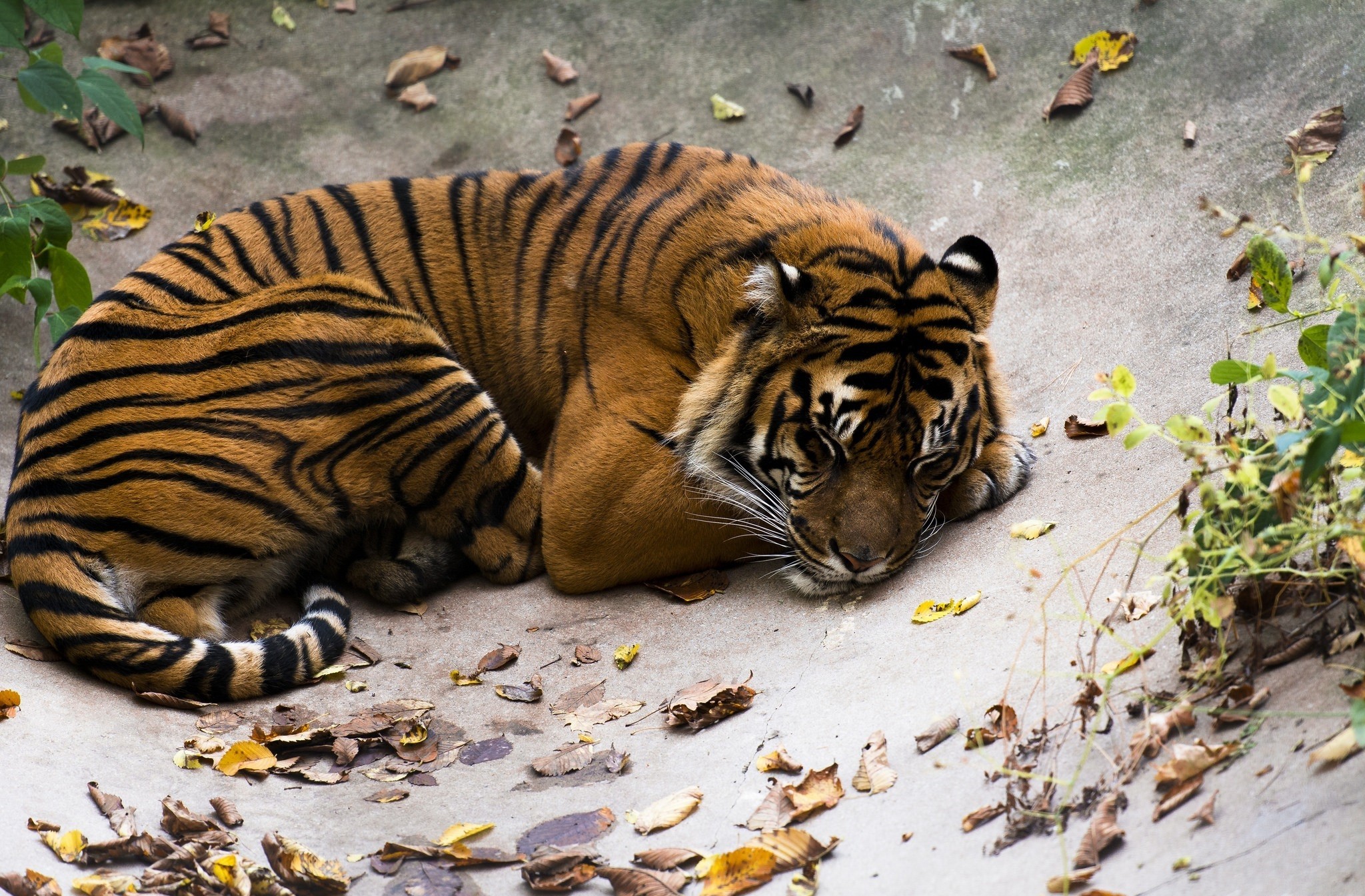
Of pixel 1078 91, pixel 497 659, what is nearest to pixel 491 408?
pixel 497 659

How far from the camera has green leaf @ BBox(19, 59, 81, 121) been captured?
3.78 m

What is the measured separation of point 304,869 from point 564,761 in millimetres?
717

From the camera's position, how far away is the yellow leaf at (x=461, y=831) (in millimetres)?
2605

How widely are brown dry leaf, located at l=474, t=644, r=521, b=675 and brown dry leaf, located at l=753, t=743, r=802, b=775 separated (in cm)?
112

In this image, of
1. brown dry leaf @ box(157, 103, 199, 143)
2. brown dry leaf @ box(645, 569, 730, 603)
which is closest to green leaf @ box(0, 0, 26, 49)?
brown dry leaf @ box(157, 103, 199, 143)

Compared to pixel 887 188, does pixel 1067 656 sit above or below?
below

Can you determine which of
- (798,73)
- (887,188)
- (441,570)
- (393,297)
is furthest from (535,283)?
(798,73)

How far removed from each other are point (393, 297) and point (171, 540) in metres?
1.13

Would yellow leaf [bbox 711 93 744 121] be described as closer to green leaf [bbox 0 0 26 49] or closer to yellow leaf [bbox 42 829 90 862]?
green leaf [bbox 0 0 26 49]

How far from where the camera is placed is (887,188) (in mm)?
5336

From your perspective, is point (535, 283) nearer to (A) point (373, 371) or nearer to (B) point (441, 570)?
(A) point (373, 371)

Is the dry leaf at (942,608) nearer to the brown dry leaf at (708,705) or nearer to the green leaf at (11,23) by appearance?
the brown dry leaf at (708,705)

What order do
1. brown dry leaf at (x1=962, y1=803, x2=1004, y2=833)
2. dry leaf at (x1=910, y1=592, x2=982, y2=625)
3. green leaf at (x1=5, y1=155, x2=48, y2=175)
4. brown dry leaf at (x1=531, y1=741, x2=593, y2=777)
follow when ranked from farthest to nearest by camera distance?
green leaf at (x1=5, y1=155, x2=48, y2=175)
dry leaf at (x1=910, y1=592, x2=982, y2=625)
brown dry leaf at (x1=531, y1=741, x2=593, y2=777)
brown dry leaf at (x1=962, y1=803, x2=1004, y2=833)

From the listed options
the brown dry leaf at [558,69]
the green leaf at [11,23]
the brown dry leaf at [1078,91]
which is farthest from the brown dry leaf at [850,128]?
the green leaf at [11,23]
